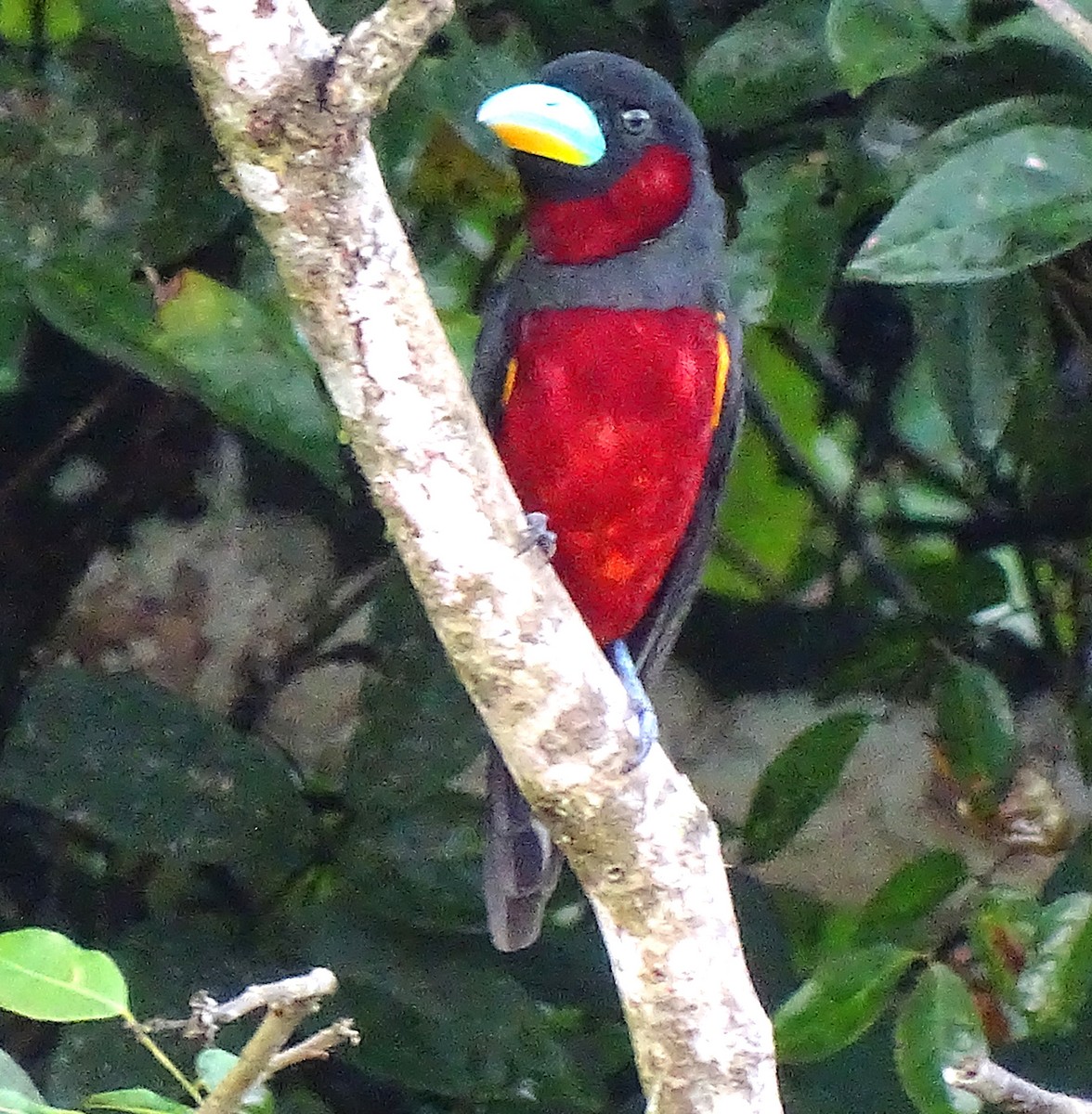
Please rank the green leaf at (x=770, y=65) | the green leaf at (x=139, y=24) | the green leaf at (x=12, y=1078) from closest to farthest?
the green leaf at (x=12, y=1078)
the green leaf at (x=139, y=24)
the green leaf at (x=770, y=65)

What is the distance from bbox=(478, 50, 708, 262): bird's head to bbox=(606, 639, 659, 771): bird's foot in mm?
381

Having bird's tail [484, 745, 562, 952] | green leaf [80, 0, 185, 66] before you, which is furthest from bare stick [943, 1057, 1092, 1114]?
green leaf [80, 0, 185, 66]

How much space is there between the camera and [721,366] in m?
1.31

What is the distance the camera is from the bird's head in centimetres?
125

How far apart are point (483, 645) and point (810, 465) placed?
98cm

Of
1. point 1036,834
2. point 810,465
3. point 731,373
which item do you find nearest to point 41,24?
point 731,373

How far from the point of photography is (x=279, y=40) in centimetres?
72

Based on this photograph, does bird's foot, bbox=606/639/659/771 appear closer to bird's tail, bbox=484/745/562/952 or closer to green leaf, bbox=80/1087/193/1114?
bird's tail, bbox=484/745/562/952

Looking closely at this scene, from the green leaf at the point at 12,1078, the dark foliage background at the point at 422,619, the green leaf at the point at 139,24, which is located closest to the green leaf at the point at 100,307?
the dark foliage background at the point at 422,619

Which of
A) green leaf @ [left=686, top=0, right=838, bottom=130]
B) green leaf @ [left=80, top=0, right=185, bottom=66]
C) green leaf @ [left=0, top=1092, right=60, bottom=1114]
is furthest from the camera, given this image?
green leaf @ [left=686, top=0, right=838, bottom=130]

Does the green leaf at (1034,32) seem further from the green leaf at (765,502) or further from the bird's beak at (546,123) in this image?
the green leaf at (765,502)

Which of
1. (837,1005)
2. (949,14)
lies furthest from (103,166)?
(837,1005)

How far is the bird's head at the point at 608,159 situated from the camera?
1245mm

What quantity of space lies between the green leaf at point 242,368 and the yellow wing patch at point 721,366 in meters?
0.33
